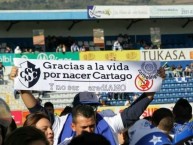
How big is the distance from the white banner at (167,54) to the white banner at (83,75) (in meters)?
23.4

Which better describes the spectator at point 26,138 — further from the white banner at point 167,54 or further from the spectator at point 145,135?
the white banner at point 167,54

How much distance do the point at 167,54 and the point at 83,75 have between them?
965 inches

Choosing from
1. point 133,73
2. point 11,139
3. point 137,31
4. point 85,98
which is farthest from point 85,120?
point 137,31

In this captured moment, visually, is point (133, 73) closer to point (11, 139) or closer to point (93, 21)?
point (11, 139)

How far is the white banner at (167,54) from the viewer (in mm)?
29312

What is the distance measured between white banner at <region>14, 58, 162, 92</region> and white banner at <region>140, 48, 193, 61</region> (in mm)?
23411

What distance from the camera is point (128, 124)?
420 centimetres

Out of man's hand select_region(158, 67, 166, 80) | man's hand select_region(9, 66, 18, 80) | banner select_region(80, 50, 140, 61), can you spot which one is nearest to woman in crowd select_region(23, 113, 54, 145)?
man's hand select_region(9, 66, 18, 80)

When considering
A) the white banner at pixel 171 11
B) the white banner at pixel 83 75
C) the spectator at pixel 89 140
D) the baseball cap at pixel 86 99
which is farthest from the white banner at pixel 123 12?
the spectator at pixel 89 140

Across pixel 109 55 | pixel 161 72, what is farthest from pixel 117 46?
pixel 161 72

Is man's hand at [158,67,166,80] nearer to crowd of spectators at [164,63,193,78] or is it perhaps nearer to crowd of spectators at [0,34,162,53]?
crowd of spectators at [164,63,193,78]

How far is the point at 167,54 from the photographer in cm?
2981

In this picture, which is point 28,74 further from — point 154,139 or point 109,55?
point 109,55

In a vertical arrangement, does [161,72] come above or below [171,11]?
below
